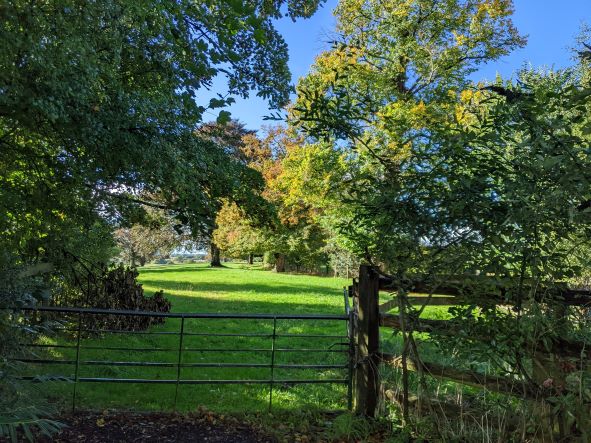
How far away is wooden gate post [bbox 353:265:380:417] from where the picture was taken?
14.8 ft

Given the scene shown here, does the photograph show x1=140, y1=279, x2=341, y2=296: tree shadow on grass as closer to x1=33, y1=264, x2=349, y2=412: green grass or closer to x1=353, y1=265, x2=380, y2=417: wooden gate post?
x1=33, y1=264, x2=349, y2=412: green grass

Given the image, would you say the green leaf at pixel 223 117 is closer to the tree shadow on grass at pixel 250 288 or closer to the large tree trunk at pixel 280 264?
the tree shadow on grass at pixel 250 288

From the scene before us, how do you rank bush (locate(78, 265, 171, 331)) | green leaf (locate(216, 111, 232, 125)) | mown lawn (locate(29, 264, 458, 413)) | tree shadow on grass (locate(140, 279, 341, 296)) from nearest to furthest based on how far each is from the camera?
green leaf (locate(216, 111, 232, 125)) → mown lawn (locate(29, 264, 458, 413)) → bush (locate(78, 265, 171, 331)) → tree shadow on grass (locate(140, 279, 341, 296))

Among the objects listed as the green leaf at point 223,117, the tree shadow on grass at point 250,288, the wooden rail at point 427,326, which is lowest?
the tree shadow on grass at point 250,288

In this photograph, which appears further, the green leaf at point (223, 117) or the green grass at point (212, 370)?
the green grass at point (212, 370)

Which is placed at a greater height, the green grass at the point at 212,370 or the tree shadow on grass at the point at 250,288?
the tree shadow on grass at the point at 250,288

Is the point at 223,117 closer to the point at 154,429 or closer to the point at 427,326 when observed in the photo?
the point at 427,326

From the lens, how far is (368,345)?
15.0 feet

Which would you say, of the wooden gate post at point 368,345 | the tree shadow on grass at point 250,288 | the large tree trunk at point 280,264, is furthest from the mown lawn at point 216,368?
the large tree trunk at point 280,264

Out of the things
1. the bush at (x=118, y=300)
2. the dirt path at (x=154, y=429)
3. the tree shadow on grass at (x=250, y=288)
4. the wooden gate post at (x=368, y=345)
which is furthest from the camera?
the tree shadow on grass at (x=250, y=288)

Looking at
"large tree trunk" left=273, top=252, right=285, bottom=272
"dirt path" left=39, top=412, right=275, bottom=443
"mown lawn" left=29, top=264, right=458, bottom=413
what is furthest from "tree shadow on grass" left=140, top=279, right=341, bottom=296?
"large tree trunk" left=273, top=252, right=285, bottom=272

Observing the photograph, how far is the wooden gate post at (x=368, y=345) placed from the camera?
4.50 meters

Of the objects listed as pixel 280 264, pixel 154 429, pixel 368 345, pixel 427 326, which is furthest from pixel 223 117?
pixel 280 264

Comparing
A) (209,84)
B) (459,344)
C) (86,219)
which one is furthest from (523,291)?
(86,219)
